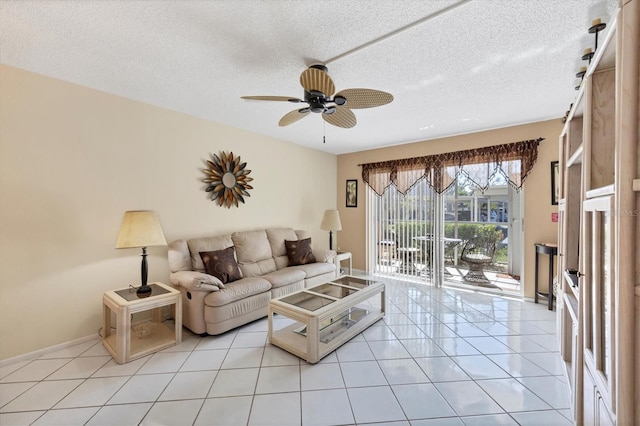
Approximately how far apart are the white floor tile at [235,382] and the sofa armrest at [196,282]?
835mm

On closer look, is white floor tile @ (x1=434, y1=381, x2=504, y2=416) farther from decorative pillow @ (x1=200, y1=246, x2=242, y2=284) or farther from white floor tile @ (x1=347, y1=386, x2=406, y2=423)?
decorative pillow @ (x1=200, y1=246, x2=242, y2=284)

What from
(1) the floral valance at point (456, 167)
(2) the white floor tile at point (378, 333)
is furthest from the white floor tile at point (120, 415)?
(1) the floral valance at point (456, 167)

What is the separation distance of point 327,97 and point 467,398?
241 centimetres

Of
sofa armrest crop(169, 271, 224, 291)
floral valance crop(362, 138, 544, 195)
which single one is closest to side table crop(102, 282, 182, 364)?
sofa armrest crop(169, 271, 224, 291)

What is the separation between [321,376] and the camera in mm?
2043

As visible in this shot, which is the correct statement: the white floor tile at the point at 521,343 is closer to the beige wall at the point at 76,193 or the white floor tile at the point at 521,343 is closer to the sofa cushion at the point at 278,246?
the sofa cushion at the point at 278,246

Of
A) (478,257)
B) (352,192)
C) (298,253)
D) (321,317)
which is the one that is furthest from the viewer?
(352,192)

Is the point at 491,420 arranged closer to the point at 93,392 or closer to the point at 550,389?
the point at 550,389

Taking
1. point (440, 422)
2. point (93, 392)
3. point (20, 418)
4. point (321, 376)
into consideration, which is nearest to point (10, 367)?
point (20, 418)

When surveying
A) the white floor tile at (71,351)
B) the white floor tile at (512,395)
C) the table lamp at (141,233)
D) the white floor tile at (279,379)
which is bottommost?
the white floor tile at (71,351)

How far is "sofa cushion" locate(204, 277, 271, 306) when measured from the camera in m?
2.61

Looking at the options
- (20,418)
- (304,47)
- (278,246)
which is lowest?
(20,418)

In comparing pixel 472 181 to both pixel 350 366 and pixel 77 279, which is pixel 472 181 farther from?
pixel 77 279

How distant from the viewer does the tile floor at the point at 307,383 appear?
1655mm
